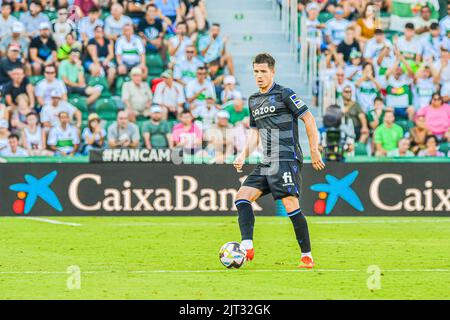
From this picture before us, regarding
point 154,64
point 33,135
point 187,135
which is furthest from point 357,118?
point 33,135

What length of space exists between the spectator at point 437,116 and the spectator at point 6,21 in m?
8.57

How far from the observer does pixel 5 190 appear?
19469 mm

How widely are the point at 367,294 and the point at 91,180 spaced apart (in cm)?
1038

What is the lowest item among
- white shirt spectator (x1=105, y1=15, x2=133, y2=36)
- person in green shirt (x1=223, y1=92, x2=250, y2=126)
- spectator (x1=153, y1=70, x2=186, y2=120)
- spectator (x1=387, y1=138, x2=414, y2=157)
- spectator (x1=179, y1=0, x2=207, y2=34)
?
spectator (x1=387, y1=138, x2=414, y2=157)

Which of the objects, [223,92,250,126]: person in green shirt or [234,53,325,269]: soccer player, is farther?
[223,92,250,126]: person in green shirt

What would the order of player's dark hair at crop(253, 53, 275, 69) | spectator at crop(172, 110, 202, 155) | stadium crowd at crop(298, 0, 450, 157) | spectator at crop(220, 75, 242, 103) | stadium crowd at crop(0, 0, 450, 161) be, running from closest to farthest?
player's dark hair at crop(253, 53, 275, 69), spectator at crop(172, 110, 202, 155), stadium crowd at crop(0, 0, 450, 161), stadium crowd at crop(298, 0, 450, 157), spectator at crop(220, 75, 242, 103)

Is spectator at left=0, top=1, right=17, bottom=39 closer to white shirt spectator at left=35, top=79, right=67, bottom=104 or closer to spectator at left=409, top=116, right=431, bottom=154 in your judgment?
white shirt spectator at left=35, top=79, right=67, bottom=104

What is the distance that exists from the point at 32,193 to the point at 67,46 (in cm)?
463

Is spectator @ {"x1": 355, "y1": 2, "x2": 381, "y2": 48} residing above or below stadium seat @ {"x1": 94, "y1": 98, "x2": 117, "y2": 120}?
above

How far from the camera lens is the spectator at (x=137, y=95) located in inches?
877

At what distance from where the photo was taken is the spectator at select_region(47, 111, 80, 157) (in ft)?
68.6

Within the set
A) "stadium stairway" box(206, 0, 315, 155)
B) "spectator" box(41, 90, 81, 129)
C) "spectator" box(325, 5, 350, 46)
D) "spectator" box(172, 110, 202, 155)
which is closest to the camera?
"spectator" box(172, 110, 202, 155)

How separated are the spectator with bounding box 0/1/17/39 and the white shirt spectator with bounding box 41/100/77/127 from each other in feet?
7.84

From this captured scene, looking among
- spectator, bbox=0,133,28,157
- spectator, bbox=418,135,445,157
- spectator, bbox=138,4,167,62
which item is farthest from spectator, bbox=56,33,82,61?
spectator, bbox=418,135,445,157
